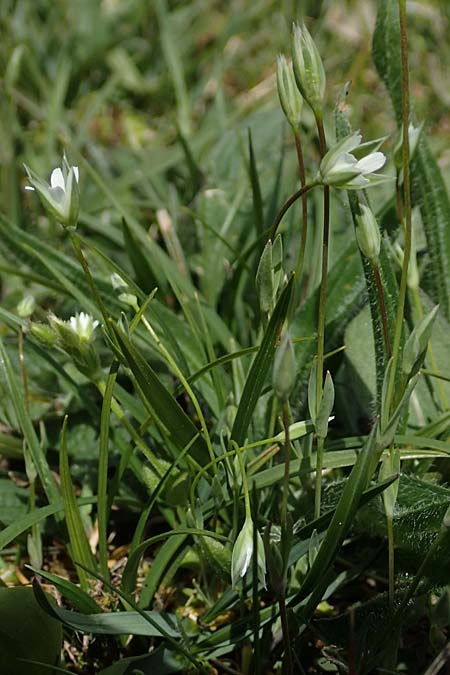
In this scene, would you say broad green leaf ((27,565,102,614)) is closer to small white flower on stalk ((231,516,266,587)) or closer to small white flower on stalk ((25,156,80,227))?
small white flower on stalk ((231,516,266,587))

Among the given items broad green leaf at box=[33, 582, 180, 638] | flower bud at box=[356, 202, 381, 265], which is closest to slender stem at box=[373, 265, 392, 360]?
flower bud at box=[356, 202, 381, 265]

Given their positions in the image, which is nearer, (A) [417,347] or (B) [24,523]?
(A) [417,347]

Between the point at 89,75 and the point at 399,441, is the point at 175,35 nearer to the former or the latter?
the point at 89,75

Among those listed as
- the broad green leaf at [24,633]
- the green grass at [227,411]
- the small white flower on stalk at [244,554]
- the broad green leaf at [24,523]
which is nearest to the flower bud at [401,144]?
the green grass at [227,411]

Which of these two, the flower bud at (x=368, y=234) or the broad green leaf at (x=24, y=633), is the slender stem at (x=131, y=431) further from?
the flower bud at (x=368, y=234)

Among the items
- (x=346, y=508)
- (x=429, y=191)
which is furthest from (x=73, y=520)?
(x=429, y=191)

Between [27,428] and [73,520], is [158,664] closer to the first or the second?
[73,520]
